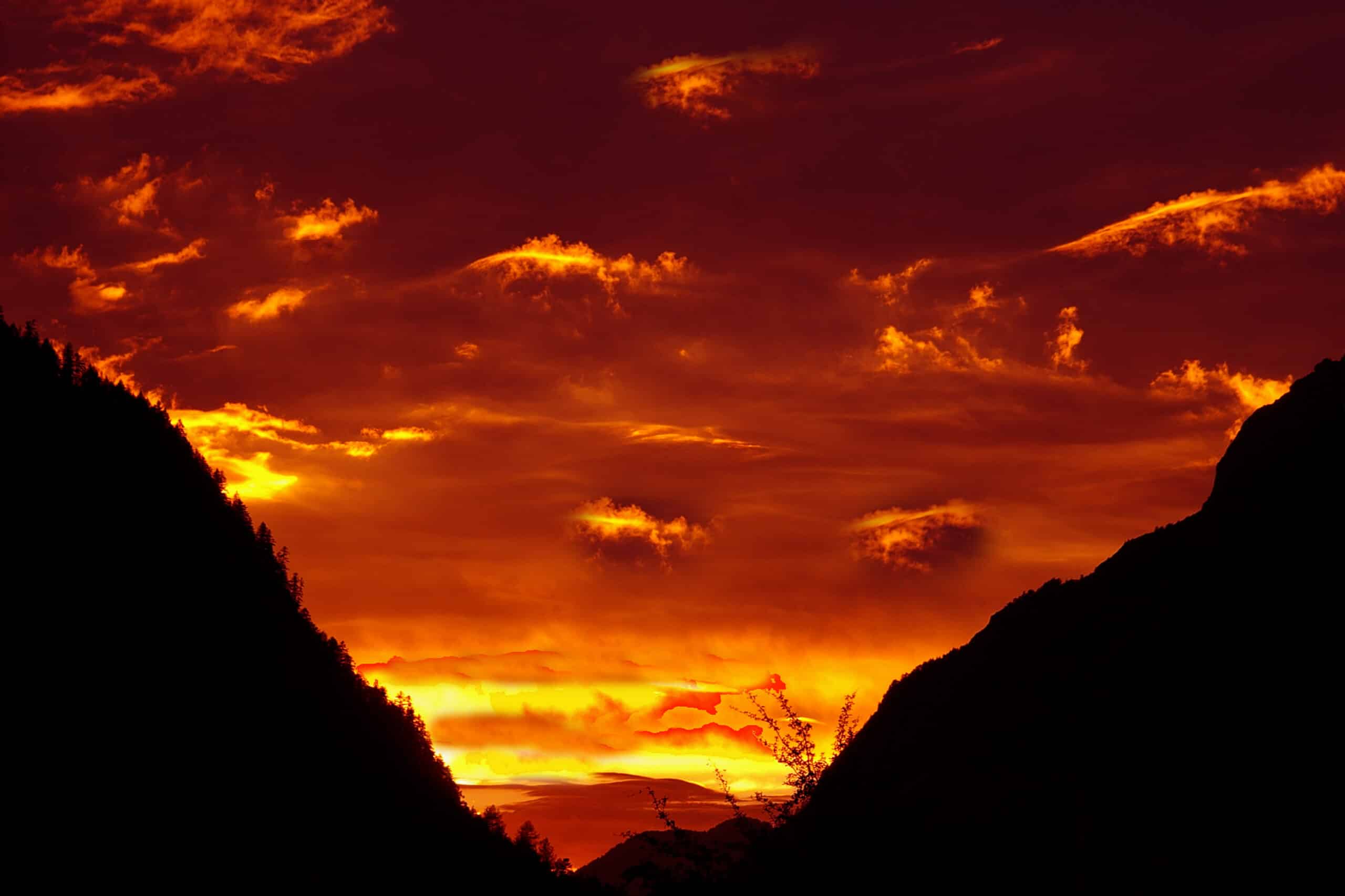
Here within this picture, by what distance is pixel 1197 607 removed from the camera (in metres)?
61.3

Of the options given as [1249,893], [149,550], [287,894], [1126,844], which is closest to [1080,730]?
[1126,844]

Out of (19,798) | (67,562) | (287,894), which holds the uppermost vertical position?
(67,562)

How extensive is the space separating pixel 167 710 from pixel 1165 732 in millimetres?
129979

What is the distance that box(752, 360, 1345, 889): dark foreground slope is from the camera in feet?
163

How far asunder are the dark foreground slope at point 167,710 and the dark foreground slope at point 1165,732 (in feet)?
295

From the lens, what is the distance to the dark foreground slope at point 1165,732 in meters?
49.8

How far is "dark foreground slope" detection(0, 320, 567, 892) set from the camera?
132 meters

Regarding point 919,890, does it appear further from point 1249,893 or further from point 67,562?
point 67,562

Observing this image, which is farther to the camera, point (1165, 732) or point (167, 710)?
point (167, 710)

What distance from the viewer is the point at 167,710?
155625mm

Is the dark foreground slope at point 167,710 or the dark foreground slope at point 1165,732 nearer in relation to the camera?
the dark foreground slope at point 1165,732

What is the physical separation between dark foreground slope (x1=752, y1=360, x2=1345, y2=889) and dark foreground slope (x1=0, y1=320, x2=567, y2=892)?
89.9 metres

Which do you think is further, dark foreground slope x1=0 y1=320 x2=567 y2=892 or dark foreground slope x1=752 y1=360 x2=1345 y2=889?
dark foreground slope x1=0 y1=320 x2=567 y2=892

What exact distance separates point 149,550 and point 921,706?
138279 mm
